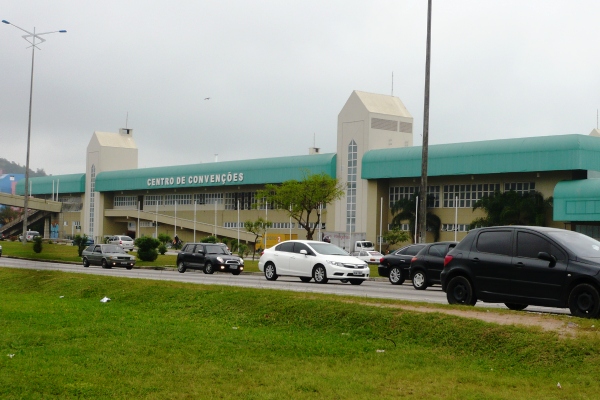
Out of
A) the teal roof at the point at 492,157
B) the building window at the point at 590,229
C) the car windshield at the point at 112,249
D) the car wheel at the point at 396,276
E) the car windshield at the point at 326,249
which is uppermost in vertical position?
the teal roof at the point at 492,157

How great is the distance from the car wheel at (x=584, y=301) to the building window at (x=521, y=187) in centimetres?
5338

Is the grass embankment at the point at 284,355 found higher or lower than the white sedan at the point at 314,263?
lower

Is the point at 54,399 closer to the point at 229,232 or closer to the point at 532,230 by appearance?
the point at 532,230

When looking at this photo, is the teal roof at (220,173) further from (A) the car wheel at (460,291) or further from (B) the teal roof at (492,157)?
(A) the car wheel at (460,291)

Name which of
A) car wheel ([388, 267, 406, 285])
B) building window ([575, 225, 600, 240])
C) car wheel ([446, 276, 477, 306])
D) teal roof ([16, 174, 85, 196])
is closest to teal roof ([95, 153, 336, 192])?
teal roof ([16, 174, 85, 196])

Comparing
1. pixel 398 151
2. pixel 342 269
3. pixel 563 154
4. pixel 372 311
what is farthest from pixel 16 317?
pixel 398 151

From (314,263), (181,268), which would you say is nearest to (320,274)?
(314,263)

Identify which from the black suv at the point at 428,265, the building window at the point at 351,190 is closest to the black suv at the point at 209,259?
the black suv at the point at 428,265

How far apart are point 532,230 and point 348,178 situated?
211ft

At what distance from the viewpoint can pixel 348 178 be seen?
79562 millimetres

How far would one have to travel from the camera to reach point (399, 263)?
1249 inches

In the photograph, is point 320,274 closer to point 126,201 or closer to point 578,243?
point 578,243

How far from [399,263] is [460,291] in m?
15.3

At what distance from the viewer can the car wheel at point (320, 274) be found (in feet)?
97.5
